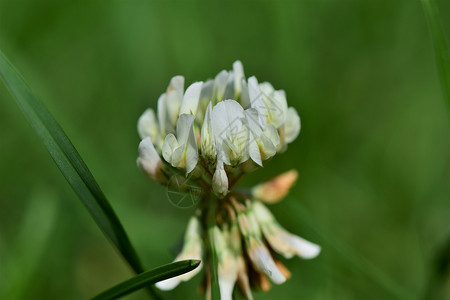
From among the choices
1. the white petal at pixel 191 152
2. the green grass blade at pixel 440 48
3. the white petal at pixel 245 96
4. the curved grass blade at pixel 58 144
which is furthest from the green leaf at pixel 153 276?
the green grass blade at pixel 440 48

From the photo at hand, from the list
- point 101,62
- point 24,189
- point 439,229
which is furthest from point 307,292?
point 101,62

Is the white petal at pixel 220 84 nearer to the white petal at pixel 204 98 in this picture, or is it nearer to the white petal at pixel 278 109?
the white petal at pixel 204 98

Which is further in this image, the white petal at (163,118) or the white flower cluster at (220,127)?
the white petal at (163,118)

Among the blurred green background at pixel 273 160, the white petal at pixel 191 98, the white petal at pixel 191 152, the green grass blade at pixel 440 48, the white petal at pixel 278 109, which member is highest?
the white petal at pixel 191 98

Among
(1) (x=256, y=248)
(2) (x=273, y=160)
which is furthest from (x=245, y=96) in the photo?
(2) (x=273, y=160)

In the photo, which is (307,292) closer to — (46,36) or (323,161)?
(323,161)

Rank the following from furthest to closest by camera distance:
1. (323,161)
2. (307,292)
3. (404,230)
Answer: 1. (323,161)
2. (404,230)
3. (307,292)

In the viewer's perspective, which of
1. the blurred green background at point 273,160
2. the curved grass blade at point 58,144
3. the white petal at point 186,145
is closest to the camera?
the curved grass blade at point 58,144

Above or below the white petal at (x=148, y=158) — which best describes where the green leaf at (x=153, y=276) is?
below
